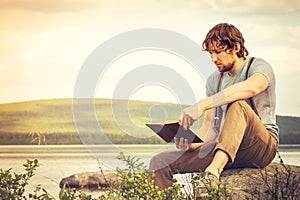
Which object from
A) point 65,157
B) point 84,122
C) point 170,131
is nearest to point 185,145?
point 170,131

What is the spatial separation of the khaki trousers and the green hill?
0.75m

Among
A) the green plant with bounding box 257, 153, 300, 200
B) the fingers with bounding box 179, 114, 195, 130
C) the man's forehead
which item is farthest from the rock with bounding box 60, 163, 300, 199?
the man's forehead

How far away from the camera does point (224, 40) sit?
4.04 m

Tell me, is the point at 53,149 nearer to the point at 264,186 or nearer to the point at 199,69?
the point at 199,69

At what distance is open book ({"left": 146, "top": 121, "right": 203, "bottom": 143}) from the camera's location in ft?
12.1

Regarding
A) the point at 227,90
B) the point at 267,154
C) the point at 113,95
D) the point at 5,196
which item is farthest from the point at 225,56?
the point at 5,196

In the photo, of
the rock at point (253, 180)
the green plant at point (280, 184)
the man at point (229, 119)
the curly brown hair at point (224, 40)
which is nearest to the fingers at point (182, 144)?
the man at point (229, 119)

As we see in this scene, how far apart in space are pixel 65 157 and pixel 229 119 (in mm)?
1660

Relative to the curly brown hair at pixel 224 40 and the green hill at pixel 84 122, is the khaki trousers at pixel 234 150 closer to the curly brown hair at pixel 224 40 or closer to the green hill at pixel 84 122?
the curly brown hair at pixel 224 40

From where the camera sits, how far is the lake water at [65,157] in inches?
189

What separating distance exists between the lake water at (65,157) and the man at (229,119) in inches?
27.9

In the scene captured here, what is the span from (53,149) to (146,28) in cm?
104

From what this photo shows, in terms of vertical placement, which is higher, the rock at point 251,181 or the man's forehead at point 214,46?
the man's forehead at point 214,46

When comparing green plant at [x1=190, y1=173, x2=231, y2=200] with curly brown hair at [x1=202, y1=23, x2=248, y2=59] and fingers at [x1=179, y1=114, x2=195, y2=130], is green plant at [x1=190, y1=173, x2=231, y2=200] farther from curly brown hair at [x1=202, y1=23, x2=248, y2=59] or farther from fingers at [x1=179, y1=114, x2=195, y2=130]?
curly brown hair at [x1=202, y1=23, x2=248, y2=59]
